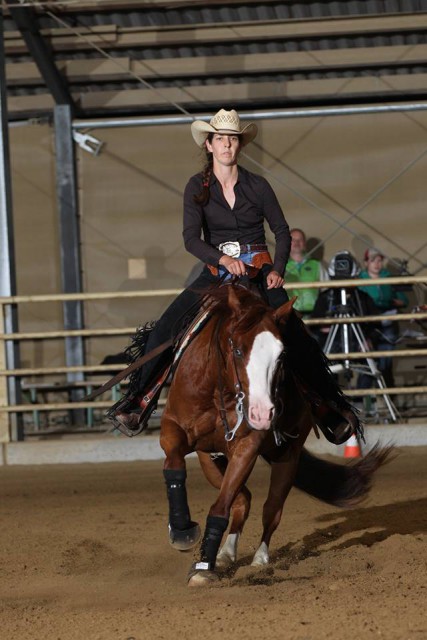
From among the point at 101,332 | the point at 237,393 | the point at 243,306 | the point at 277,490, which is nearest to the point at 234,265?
the point at 243,306

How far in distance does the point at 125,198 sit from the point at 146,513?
23.2 ft

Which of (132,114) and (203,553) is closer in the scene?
(203,553)

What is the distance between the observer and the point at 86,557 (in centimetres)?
603

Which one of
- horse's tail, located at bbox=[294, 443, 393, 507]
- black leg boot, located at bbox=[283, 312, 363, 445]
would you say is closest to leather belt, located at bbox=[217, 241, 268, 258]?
black leg boot, located at bbox=[283, 312, 363, 445]

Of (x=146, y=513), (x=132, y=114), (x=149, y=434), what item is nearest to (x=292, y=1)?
(x=132, y=114)

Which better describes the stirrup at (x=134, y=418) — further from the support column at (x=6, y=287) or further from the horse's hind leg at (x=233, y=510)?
the support column at (x=6, y=287)

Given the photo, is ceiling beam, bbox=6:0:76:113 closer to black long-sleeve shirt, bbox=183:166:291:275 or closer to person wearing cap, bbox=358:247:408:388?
person wearing cap, bbox=358:247:408:388

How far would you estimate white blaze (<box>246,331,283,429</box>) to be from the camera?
457cm

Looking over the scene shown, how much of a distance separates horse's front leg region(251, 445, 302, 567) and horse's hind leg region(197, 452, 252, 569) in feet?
0.39

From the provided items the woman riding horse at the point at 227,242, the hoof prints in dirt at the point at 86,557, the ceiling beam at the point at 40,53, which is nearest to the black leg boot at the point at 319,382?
the woman riding horse at the point at 227,242

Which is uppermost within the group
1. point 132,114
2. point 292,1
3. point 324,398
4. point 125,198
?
point 292,1

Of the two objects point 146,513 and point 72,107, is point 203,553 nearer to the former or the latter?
point 146,513

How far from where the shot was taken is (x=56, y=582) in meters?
5.34

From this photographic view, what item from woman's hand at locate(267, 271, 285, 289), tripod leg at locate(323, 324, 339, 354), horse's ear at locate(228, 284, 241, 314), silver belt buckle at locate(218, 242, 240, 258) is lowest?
tripod leg at locate(323, 324, 339, 354)
